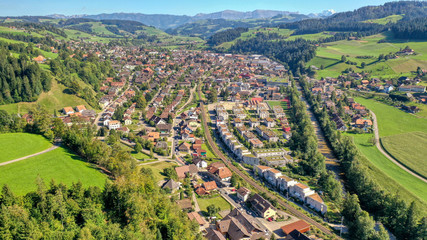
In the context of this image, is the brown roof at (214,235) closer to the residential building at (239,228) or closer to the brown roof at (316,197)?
the residential building at (239,228)

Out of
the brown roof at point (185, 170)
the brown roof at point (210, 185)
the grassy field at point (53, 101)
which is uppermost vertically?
the grassy field at point (53, 101)

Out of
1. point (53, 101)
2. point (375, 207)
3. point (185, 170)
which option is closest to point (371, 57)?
point (375, 207)

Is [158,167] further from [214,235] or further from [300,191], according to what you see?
[300,191]

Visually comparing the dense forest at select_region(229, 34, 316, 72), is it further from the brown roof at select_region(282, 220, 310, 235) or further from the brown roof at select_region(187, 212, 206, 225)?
the brown roof at select_region(187, 212, 206, 225)

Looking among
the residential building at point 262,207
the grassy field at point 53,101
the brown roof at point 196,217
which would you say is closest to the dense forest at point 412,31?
the residential building at point 262,207


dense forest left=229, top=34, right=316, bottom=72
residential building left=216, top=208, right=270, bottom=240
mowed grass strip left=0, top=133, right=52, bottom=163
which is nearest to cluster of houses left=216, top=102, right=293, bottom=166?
residential building left=216, top=208, right=270, bottom=240
